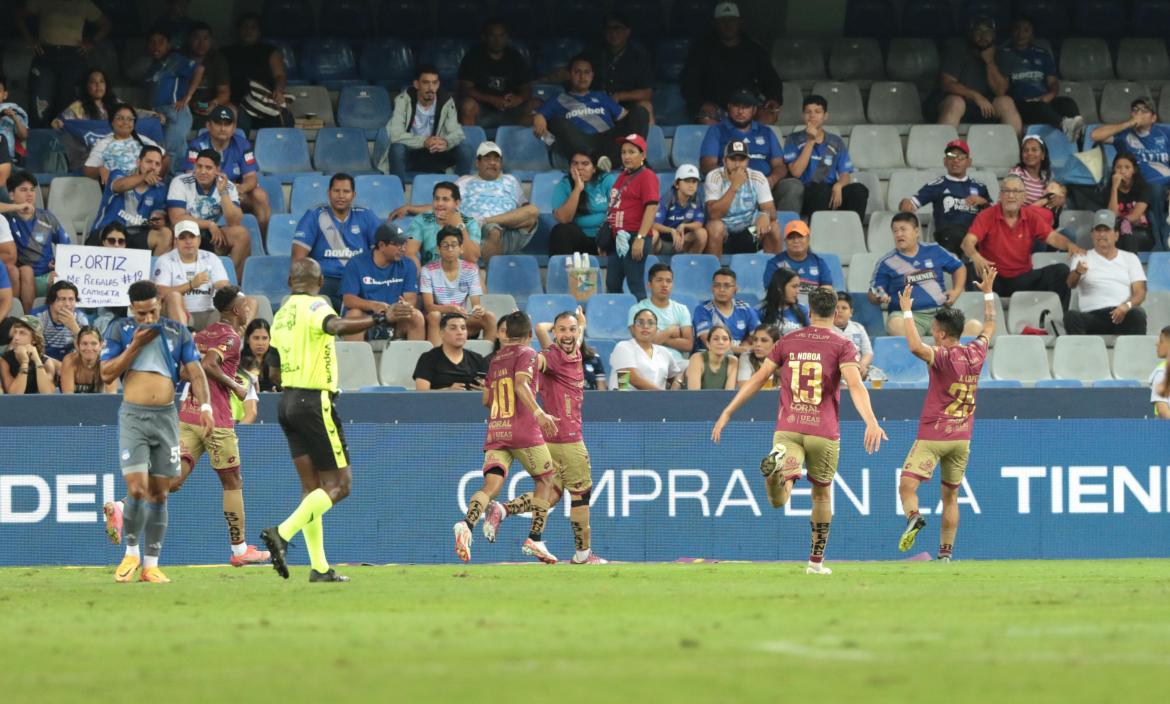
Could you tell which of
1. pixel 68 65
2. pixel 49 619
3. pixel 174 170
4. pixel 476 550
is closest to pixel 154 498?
Answer: pixel 49 619

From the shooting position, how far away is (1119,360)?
18828 mm

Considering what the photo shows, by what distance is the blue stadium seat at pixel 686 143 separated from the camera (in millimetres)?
21281

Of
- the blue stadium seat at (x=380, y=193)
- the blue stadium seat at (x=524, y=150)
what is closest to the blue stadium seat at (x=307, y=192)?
the blue stadium seat at (x=380, y=193)

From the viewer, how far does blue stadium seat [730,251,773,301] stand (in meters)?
19.4

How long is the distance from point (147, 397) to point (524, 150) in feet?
31.6

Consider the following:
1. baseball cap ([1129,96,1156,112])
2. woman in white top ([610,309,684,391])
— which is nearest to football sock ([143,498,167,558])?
woman in white top ([610,309,684,391])

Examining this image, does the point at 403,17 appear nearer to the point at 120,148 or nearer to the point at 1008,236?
the point at 120,148

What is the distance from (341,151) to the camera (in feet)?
69.4

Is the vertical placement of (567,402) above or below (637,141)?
below

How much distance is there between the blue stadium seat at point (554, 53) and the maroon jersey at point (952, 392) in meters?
9.14

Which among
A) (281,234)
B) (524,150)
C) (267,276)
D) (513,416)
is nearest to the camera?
(513,416)

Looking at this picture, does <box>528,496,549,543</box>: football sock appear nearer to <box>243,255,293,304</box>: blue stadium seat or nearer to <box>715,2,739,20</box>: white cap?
<box>243,255,293,304</box>: blue stadium seat

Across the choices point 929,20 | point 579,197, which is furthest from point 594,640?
point 929,20

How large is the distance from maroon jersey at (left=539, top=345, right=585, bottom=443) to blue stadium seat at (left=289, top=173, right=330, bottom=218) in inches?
224
